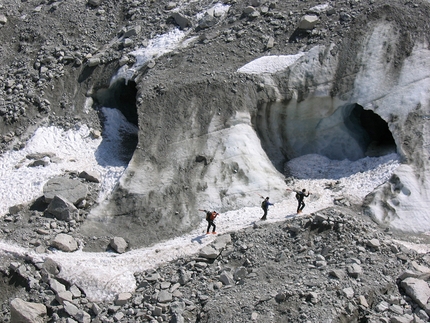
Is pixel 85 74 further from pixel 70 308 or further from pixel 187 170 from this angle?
pixel 70 308

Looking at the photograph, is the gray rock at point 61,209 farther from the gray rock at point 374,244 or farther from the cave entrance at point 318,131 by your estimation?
the gray rock at point 374,244

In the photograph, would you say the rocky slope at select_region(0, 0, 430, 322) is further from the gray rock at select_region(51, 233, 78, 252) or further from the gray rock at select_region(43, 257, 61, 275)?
the gray rock at select_region(51, 233, 78, 252)

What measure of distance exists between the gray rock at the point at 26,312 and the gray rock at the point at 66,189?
5.30m

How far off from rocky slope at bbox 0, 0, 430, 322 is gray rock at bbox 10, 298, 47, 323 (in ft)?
0.18

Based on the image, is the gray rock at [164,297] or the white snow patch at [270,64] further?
the white snow patch at [270,64]

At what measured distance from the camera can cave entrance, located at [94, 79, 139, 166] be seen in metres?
25.7

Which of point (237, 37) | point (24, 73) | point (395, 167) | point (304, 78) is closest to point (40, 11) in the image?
point (24, 73)

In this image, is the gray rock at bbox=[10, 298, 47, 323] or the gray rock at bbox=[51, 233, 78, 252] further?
the gray rock at bbox=[51, 233, 78, 252]

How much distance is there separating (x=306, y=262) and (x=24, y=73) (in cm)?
1629

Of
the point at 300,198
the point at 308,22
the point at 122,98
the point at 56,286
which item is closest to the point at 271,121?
the point at 308,22

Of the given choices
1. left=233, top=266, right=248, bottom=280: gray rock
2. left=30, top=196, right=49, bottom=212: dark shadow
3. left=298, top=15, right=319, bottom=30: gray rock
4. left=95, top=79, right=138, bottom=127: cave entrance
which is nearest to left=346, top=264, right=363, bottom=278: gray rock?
left=233, top=266, right=248, bottom=280: gray rock

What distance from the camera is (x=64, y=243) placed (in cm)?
2114

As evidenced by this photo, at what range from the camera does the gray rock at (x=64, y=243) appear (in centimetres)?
2109

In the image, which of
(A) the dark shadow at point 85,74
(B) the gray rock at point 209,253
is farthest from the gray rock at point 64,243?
(A) the dark shadow at point 85,74
